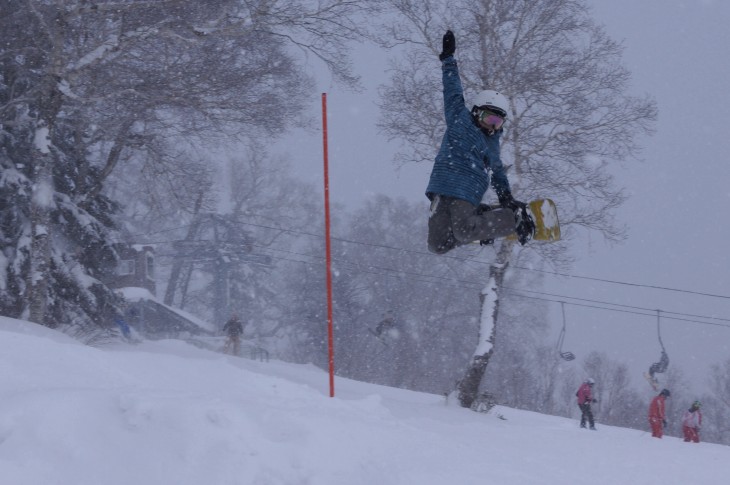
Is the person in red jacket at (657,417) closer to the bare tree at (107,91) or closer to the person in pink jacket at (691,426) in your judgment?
the person in pink jacket at (691,426)

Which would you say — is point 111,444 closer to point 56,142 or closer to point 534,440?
point 534,440

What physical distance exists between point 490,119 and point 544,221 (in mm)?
1353

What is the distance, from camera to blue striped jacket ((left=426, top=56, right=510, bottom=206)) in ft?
20.5

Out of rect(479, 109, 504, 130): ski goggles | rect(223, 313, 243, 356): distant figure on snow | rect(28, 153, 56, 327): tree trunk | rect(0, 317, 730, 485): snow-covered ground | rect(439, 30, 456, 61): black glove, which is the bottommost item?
rect(223, 313, 243, 356): distant figure on snow

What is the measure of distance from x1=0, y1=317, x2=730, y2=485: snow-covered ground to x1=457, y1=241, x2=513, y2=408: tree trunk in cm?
715

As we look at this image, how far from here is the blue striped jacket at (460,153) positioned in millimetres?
6258

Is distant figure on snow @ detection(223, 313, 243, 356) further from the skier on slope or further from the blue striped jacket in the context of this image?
the blue striped jacket

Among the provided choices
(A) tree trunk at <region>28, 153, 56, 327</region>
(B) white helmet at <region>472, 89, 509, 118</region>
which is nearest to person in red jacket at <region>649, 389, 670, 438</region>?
(B) white helmet at <region>472, 89, 509, 118</region>

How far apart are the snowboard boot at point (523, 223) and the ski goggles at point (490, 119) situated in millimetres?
812

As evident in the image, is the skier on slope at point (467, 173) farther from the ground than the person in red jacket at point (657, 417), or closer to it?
farther from the ground

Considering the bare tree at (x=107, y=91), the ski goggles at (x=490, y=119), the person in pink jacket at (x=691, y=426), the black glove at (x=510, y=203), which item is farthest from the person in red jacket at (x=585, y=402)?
the ski goggles at (x=490, y=119)

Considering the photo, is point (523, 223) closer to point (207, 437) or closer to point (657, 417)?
point (207, 437)

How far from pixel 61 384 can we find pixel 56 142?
13115mm

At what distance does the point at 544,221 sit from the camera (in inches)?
281
